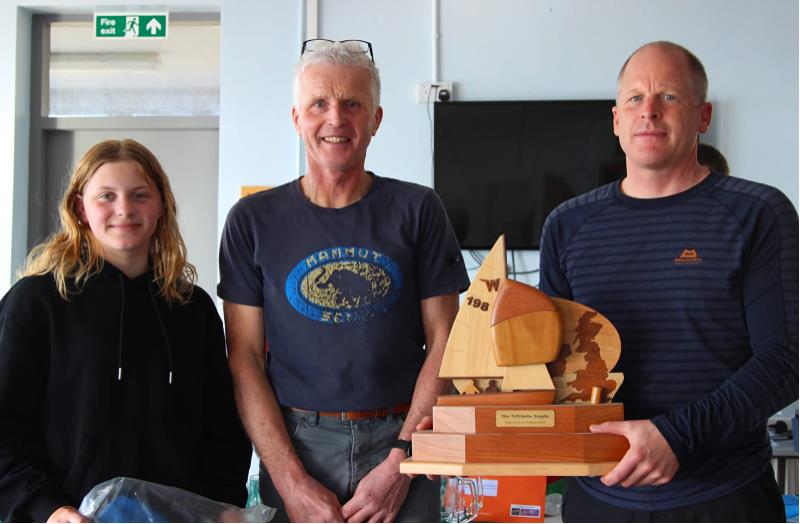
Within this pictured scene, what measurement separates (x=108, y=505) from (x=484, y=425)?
0.70 m

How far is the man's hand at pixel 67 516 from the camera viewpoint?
160 centimetres

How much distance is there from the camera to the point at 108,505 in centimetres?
160

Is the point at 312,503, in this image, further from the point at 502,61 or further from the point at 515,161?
the point at 502,61

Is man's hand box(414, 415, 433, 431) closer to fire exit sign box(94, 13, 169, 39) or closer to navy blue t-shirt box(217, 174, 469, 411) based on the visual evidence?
navy blue t-shirt box(217, 174, 469, 411)

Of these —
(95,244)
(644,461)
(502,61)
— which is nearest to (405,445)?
(644,461)

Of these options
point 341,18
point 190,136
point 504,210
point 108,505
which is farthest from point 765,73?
point 108,505

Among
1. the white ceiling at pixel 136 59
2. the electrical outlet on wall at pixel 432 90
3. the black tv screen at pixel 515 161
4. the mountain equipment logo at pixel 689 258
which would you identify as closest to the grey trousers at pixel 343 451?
the mountain equipment logo at pixel 689 258

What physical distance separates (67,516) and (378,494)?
627 millimetres

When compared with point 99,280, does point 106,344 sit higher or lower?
lower

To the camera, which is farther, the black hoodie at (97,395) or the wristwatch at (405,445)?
the wristwatch at (405,445)

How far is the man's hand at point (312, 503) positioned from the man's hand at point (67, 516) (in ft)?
1.47

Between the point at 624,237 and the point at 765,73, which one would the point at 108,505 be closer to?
the point at 624,237

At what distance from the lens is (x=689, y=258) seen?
67.2 inches

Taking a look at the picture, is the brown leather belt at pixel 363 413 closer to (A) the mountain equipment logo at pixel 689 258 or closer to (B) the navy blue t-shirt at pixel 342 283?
(B) the navy blue t-shirt at pixel 342 283
